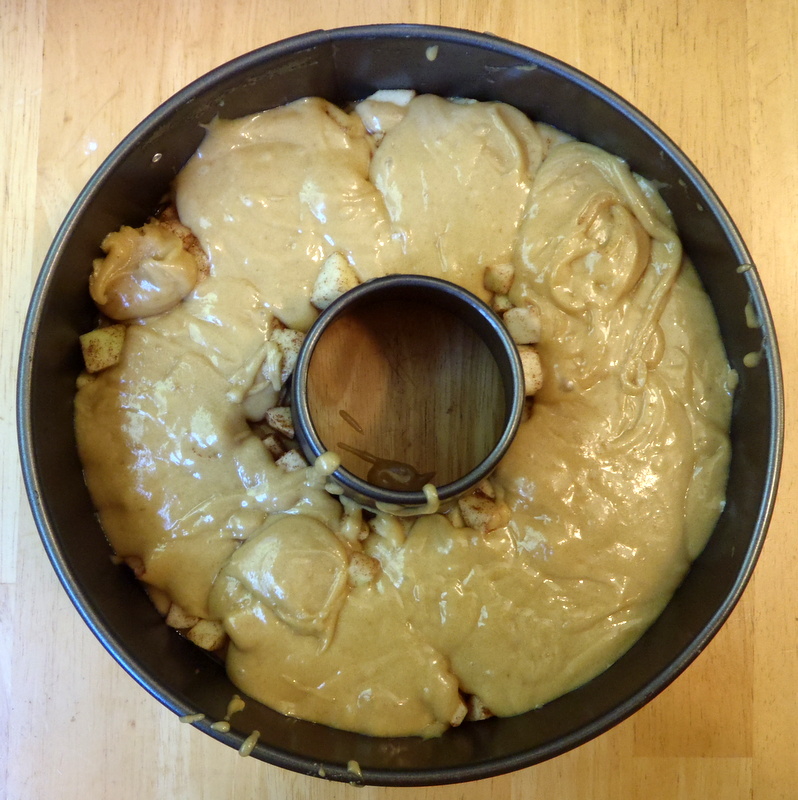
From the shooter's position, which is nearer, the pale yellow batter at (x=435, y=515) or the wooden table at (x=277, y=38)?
the pale yellow batter at (x=435, y=515)

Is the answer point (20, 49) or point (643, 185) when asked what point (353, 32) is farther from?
point (20, 49)

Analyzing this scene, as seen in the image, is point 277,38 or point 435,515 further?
point 277,38

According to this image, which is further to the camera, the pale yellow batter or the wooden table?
the wooden table

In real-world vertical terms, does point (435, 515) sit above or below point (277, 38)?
below
